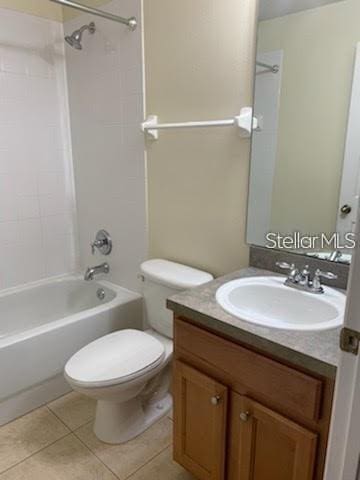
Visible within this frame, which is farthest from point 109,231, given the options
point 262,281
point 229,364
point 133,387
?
point 229,364

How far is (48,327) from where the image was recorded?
6.22 ft

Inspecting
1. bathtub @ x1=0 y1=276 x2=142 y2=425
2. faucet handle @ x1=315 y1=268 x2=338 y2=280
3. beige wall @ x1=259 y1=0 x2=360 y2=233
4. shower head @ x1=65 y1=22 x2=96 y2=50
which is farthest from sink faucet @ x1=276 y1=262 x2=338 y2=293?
shower head @ x1=65 y1=22 x2=96 y2=50

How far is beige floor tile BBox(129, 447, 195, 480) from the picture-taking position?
154 cm

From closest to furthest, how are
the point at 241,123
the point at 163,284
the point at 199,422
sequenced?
1. the point at 199,422
2. the point at 241,123
3. the point at 163,284

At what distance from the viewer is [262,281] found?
4.77ft

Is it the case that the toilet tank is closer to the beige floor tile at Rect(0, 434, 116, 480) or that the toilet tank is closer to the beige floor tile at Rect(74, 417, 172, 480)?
the beige floor tile at Rect(74, 417, 172, 480)

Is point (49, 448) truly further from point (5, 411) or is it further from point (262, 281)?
point (262, 281)

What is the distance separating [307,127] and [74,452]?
5.77 feet

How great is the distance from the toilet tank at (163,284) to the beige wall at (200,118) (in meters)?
0.10

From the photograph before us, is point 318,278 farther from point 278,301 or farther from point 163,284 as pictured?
point 163,284

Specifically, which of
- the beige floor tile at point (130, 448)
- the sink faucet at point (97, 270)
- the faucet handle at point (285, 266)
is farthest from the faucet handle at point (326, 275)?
the sink faucet at point (97, 270)

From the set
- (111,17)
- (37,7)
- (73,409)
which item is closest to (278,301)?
(73,409)

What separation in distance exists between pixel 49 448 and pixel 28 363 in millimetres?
412

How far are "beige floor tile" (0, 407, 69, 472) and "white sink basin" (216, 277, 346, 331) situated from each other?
1.15 m
